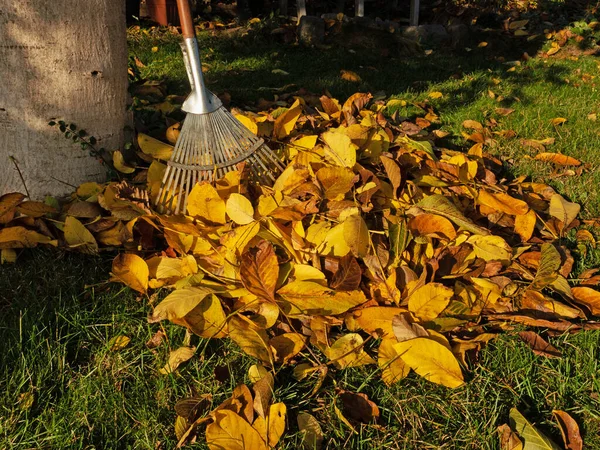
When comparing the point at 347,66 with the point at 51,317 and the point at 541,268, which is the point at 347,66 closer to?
the point at 541,268

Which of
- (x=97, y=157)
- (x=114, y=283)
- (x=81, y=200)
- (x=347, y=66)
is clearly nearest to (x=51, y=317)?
(x=114, y=283)

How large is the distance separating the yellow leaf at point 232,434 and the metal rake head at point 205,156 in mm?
946

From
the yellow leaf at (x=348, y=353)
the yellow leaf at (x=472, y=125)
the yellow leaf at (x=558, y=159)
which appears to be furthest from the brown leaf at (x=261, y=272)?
the yellow leaf at (x=472, y=125)

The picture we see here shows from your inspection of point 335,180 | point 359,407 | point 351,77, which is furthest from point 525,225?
point 351,77

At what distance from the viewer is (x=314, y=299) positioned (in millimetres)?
1782

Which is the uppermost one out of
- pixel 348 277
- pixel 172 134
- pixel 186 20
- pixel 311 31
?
pixel 186 20

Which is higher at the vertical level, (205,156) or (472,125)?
(205,156)

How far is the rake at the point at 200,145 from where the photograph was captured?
2.16m

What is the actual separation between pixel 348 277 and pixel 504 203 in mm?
772

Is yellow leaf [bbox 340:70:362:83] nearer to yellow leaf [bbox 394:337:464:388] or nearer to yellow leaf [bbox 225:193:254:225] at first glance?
yellow leaf [bbox 225:193:254:225]

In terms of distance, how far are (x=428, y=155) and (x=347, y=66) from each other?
287 centimetres

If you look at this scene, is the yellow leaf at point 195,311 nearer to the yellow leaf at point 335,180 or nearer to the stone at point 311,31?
the yellow leaf at point 335,180

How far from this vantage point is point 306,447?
1.45 meters

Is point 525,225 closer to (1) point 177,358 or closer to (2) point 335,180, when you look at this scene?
(2) point 335,180
